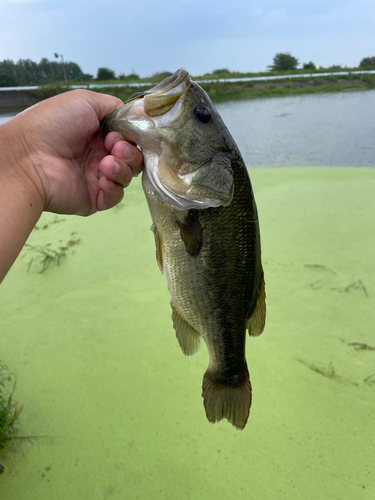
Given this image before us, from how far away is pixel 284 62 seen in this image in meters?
25.3

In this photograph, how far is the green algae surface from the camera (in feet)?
5.18

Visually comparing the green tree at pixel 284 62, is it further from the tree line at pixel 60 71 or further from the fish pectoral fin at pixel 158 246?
the fish pectoral fin at pixel 158 246

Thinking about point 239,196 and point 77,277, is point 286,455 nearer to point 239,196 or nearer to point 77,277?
point 239,196

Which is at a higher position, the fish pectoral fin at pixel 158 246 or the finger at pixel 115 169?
the finger at pixel 115 169

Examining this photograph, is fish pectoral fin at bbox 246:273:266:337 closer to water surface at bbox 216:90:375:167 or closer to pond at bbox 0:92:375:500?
pond at bbox 0:92:375:500

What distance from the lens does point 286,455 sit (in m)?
1.63

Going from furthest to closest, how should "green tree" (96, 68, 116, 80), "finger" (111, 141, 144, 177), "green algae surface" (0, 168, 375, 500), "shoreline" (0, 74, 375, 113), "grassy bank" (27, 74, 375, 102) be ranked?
"green tree" (96, 68, 116, 80) → "grassy bank" (27, 74, 375, 102) → "shoreline" (0, 74, 375, 113) → "green algae surface" (0, 168, 375, 500) → "finger" (111, 141, 144, 177)

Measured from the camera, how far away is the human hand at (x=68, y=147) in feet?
3.59

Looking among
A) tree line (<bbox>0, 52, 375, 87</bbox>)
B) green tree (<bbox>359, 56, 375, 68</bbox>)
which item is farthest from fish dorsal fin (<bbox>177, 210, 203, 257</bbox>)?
green tree (<bbox>359, 56, 375, 68</bbox>)

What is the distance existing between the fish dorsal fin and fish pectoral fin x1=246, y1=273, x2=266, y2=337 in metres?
0.25

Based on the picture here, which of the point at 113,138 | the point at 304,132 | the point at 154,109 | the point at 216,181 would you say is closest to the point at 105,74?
the point at 304,132

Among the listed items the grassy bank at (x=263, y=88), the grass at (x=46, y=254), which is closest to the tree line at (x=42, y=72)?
the grassy bank at (x=263, y=88)

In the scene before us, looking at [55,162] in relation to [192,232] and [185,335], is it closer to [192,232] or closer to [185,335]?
[192,232]

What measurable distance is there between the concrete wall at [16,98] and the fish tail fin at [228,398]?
10159 mm
